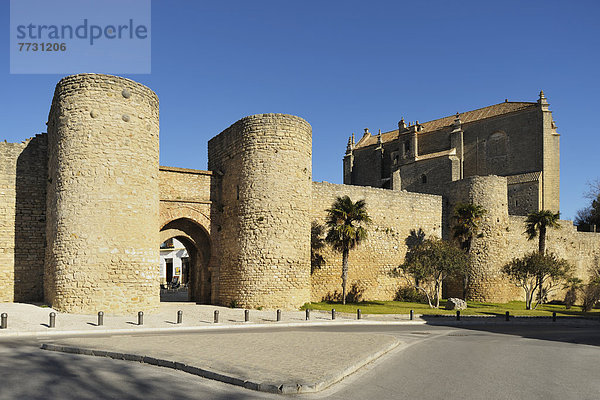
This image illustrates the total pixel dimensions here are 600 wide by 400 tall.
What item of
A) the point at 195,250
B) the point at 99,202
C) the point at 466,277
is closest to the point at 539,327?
the point at 466,277

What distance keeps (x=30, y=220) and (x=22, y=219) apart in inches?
11.7

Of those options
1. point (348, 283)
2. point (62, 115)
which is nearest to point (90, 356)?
point (62, 115)

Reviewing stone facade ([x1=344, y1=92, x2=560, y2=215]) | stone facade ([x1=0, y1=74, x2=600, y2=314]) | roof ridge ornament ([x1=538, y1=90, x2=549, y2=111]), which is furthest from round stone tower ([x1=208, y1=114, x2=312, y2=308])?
roof ridge ornament ([x1=538, y1=90, x2=549, y2=111])

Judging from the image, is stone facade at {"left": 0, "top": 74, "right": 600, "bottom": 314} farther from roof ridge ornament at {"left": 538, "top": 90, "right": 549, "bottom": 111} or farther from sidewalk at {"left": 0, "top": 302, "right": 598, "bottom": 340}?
roof ridge ornament at {"left": 538, "top": 90, "right": 549, "bottom": 111}

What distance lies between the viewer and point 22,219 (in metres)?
20.9

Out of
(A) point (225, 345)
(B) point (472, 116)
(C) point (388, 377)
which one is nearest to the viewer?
(C) point (388, 377)

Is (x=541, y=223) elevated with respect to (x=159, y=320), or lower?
elevated

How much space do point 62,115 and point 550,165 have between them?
133 feet

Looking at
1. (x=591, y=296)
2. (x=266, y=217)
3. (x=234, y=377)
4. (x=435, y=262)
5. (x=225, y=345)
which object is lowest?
(x=591, y=296)

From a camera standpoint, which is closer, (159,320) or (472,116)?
(159,320)

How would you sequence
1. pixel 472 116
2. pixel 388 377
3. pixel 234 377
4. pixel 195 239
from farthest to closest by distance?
pixel 472 116, pixel 195 239, pixel 388 377, pixel 234 377

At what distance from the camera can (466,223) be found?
101 feet

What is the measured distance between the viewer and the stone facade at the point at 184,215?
18828 mm

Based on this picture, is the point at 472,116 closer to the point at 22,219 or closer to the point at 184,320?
the point at 184,320
